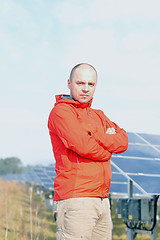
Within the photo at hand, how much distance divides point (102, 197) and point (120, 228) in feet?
29.1

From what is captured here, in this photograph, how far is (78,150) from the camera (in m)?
2.73

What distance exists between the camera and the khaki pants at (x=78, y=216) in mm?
2670

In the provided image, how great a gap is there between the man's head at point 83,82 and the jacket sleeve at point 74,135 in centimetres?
13

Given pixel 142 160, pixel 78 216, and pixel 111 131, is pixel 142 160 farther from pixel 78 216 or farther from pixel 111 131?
pixel 78 216

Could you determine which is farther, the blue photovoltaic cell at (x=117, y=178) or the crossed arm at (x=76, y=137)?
the blue photovoltaic cell at (x=117, y=178)

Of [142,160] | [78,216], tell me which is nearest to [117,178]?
[142,160]

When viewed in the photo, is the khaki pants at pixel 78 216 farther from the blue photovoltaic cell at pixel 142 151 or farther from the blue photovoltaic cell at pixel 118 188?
the blue photovoltaic cell at pixel 118 188

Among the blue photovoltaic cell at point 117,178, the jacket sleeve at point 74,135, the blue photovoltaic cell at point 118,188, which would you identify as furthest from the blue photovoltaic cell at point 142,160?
the blue photovoltaic cell at point 117,178

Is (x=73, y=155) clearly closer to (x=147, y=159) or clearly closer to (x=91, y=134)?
(x=91, y=134)

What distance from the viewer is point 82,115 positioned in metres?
2.94

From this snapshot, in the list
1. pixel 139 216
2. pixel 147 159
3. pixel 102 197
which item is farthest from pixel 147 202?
pixel 102 197

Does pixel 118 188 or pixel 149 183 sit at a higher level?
pixel 149 183

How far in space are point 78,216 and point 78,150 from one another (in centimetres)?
43

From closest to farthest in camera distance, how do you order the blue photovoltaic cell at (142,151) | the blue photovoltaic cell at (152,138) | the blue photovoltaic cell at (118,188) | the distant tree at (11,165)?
1. the blue photovoltaic cell at (142,151)
2. the blue photovoltaic cell at (152,138)
3. the blue photovoltaic cell at (118,188)
4. the distant tree at (11,165)
